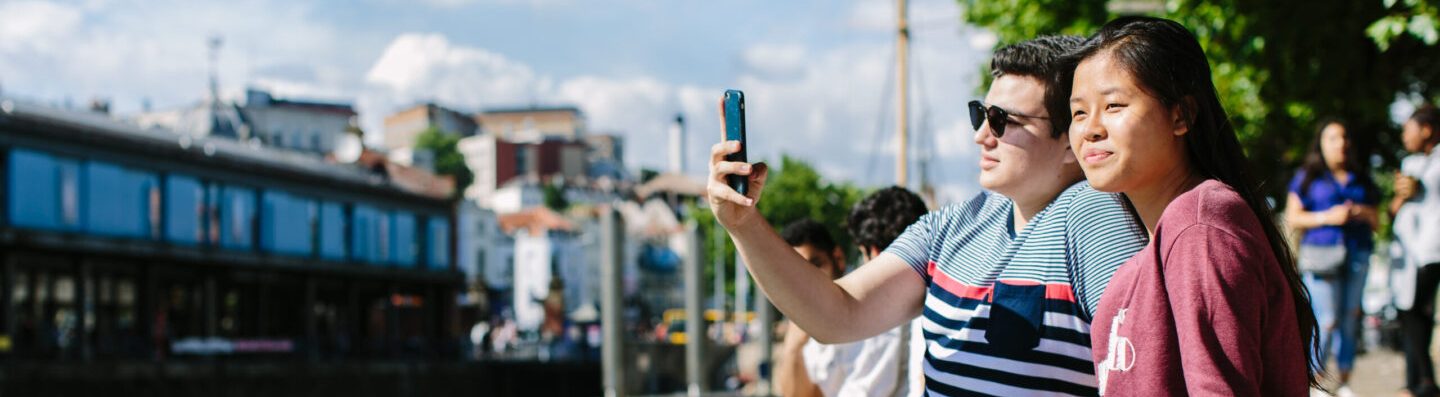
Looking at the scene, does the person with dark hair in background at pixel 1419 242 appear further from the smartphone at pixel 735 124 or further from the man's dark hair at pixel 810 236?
the smartphone at pixel 735 124

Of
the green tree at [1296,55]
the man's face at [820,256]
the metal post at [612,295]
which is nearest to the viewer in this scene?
the man's face at [820,256]

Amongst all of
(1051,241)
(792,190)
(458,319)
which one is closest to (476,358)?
(458,319)

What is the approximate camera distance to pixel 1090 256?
8.42 feet

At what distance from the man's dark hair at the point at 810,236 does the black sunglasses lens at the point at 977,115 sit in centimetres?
267

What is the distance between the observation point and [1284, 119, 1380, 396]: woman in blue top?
7488 millimetres

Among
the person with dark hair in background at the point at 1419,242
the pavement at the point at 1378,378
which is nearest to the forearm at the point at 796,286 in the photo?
the person with dark hair in background at the point at 1419,242

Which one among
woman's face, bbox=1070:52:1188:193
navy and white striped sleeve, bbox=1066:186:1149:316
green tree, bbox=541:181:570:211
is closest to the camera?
woman's face, bbox=1070:52:1188:193

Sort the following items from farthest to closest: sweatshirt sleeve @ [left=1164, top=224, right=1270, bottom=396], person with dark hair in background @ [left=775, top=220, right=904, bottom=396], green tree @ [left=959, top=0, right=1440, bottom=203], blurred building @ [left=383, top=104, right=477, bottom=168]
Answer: blurred building @ [left=383, top=104, right=477, bottom=168], green tree @ [left=959, top=0, right=1440, bottom=203], person with dark hair in background @ [left=775, top=220, right=904, bottom=396], sweatshirt sleeve @ [left=1164, top=224, right=1270, bottom=396]

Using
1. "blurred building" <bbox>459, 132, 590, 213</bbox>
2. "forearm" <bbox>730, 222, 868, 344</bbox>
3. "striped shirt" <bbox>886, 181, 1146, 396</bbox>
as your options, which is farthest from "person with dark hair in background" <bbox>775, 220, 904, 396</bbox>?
"blurred building" <bbox>459, 132, 590, 213</bbox>

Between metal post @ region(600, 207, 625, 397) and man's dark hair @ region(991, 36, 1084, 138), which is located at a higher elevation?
man's dark hair @ region(991, 36, 1084, 138)

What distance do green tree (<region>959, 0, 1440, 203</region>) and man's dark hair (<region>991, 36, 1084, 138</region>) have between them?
7.08 m

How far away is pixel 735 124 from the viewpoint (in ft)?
8.33

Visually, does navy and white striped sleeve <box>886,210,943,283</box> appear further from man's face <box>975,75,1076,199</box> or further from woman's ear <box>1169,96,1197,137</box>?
woman's ear <box>1169,96,1197,137</box>

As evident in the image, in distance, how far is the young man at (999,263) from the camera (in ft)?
8.53
